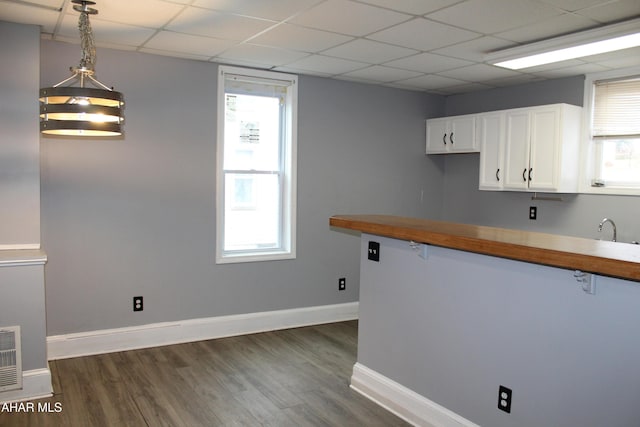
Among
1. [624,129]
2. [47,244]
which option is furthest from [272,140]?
[624,129]

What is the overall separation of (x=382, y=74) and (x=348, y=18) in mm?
1729

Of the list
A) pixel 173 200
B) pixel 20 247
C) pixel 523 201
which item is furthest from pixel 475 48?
pixel 20 247

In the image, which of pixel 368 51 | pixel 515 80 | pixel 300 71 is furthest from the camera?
pixel 515 80

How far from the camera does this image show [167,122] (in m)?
4.27

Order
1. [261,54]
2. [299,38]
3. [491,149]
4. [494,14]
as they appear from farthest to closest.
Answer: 1. [491,149]
2. [261,54]
3. [299,38]
4. [494,14]

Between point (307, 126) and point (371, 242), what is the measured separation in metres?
1.93

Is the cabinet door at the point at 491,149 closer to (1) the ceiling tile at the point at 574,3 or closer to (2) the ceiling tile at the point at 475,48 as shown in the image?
(2) the ceiling tile at the point at 475,48

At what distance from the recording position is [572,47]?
135 inches

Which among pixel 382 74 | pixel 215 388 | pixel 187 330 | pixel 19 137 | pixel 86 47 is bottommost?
pixel 215 388

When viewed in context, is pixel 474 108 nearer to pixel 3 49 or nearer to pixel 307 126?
pixel 307 126

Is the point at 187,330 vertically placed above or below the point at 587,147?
below

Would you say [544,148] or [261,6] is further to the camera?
[544,148]

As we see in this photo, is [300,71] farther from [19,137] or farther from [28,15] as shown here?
[19,137]

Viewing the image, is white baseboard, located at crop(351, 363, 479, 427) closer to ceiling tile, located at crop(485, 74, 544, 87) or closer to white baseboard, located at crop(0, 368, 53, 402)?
white baseboard, located at crop(0, 368, 53, 402)
